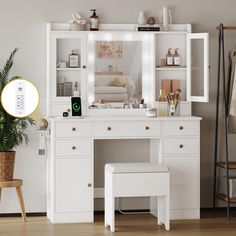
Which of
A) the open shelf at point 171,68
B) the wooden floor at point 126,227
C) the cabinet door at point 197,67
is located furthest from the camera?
the open shelf at point 171,68

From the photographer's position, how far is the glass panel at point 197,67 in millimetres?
6449

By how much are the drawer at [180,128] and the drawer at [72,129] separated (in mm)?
692

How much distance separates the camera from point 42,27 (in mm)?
6426

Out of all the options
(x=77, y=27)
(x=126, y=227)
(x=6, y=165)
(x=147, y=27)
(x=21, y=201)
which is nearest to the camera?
(x=126, y=227)

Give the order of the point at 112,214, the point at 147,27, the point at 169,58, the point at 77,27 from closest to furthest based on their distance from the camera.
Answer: the point at 112,214 < the point at 77,27 < the point at 147,27 < the point at 169,58

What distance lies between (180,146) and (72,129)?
0.98 metres

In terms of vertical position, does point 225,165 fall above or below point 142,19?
below

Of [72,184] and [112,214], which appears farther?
[72,184]

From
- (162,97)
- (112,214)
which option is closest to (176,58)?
(162,97)

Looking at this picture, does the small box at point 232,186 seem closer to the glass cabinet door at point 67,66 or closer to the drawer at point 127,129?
the drawer at point 127,129

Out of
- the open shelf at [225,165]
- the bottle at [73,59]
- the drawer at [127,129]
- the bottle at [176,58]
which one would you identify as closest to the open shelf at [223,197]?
the open shelf at [225,165]

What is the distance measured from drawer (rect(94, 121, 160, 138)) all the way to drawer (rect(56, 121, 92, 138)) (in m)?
0.09

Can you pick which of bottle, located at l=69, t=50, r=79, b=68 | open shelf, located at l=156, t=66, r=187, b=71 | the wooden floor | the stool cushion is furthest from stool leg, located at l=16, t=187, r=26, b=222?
open shelf, located at l=156, t=66, r=187, b=71

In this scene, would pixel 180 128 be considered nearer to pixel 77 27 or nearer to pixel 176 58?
pixel 176 58
